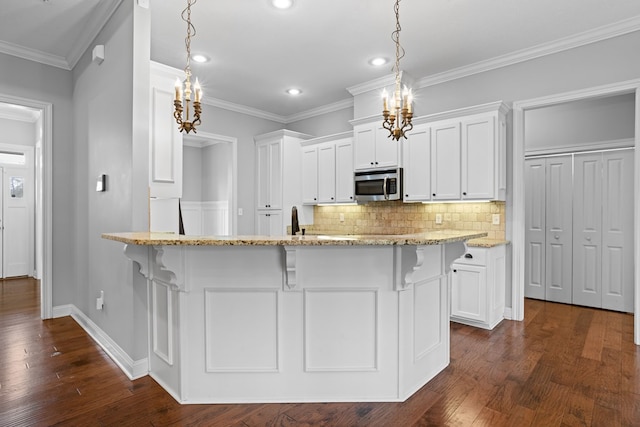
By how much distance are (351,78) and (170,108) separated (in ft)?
8.24

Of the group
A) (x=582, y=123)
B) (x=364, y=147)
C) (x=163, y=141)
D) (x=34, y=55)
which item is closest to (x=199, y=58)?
(x=163, y=141)

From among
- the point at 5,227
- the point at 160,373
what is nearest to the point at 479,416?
the point at 160,373

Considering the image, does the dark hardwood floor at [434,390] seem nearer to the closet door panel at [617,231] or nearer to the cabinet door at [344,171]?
the closet door panel at [617,231]

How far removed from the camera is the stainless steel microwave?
4516mm

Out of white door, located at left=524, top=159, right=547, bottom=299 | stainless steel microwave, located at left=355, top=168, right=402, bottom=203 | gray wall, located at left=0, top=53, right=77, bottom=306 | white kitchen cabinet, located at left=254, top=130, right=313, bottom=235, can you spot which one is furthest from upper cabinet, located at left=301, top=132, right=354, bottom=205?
gray wall, located at left=0, top=53, right=77, bottom=306

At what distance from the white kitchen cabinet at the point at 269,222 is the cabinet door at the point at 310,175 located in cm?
52

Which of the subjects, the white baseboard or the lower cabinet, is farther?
the lower cabinet

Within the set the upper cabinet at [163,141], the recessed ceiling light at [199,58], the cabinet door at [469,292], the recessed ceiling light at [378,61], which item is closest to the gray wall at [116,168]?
the upper cabinet at [163,141]

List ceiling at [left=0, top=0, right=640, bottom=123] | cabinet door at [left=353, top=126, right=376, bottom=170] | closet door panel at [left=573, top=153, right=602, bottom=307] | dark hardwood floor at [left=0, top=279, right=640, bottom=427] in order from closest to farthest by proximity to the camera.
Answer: dark hardwood floor at [left=0, top=279, right=640, bottom=427] < ceiling at [left=0, top=0, right=640, bottom=123] < closet door panel at [left=573, top=153, right=602, bottom=307] < cabinet door at [left=353, top=126, right=376, bottom=170]

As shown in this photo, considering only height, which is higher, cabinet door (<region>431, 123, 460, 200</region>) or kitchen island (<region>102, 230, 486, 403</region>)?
cabinet door (<region>431, 123, 460, 200</region>)

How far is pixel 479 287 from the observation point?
3.75 metres

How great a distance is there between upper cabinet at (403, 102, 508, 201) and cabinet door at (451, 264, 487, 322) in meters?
0.81

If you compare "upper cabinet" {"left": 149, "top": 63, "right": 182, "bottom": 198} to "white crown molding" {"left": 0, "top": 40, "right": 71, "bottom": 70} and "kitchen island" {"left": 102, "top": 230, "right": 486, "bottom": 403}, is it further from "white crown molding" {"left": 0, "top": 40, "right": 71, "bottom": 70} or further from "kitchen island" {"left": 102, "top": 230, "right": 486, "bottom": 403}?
"white crown molding" {"left": 0, "top": 40, "right": 71, "bottom": 70}

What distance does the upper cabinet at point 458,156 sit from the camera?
384 centimetres
